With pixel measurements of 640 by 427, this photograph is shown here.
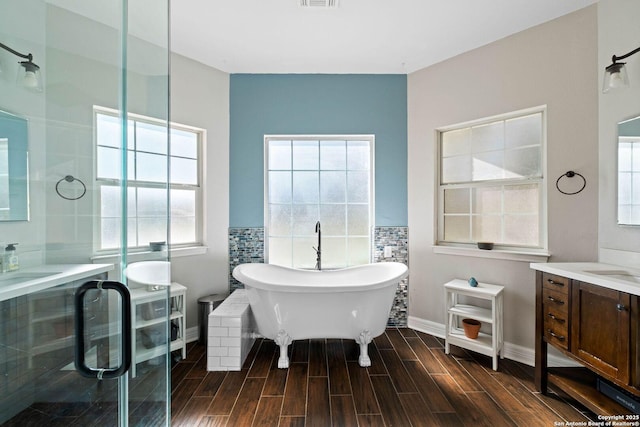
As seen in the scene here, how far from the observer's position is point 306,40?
2508mm

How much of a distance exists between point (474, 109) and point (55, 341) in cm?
327

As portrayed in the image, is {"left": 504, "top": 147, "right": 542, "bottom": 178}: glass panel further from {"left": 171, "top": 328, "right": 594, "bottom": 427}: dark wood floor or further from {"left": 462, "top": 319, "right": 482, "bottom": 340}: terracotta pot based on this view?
{"left": 171, "top": 328, "right": 594, "bottom": 427}: dark wood floor

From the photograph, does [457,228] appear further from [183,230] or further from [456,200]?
[183,230]

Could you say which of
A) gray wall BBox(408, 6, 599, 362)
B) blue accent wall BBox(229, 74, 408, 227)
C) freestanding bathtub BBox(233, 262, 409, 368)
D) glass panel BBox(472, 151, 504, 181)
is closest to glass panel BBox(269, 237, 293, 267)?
blue accent wall BBox(229, 74, 408, 227)

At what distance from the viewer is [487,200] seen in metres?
2.71

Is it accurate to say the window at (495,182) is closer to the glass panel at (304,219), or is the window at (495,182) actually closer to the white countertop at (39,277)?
the glass panel at (304,219)

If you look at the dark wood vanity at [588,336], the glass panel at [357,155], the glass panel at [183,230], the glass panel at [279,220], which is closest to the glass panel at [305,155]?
the glass panel at [357,155]

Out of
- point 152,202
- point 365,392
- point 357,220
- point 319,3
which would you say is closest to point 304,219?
point 357,220

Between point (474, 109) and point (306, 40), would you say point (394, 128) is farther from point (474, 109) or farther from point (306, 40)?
point (306, 40)

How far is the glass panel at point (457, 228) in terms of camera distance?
285cm

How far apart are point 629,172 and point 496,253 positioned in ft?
3.40

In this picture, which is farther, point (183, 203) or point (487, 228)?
point (183, 203)

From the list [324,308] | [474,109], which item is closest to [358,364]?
[324,308]

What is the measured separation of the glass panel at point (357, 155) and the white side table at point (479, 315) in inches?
60.5
